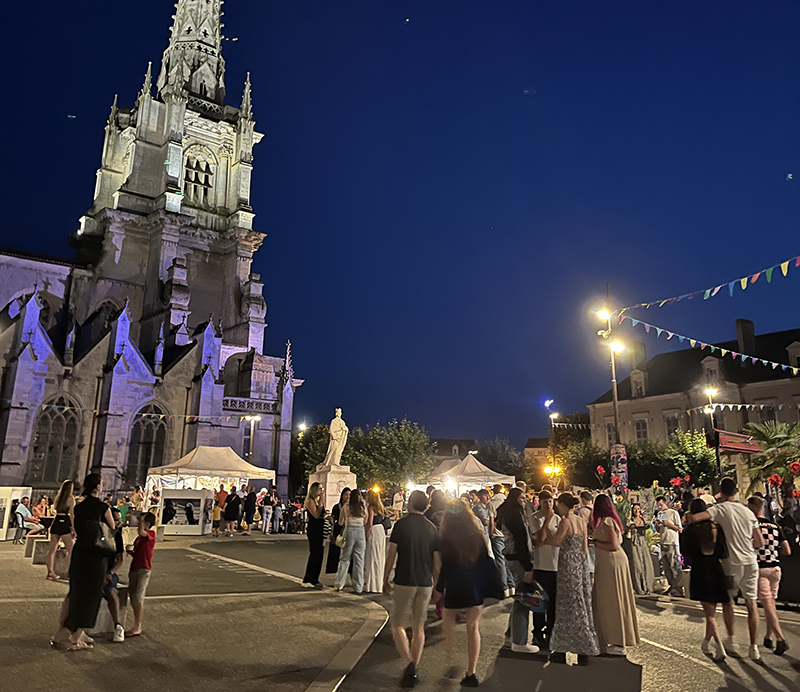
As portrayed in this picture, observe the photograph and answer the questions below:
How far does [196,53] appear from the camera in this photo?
51.2m

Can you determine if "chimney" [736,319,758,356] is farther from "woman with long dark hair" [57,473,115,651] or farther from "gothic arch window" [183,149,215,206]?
"woman with long dark hair" [57,473,115,651]

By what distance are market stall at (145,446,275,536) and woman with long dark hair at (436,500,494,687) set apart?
61.1 feet

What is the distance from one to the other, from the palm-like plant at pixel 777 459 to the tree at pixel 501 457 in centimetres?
5181

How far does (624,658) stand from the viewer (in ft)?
20.3

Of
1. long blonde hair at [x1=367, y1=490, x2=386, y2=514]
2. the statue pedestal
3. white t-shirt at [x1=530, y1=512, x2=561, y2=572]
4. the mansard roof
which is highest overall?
the mansard roof

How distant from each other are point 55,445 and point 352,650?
98.7 ft

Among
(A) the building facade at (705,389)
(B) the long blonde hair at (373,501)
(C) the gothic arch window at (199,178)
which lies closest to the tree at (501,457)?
(A) the building facade at (705,389)

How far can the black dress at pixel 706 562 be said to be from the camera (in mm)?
6289

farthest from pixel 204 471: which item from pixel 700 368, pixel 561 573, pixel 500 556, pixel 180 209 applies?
pixel 700 368

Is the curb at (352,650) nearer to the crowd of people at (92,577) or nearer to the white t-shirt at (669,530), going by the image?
the crowd of people at (92,577)

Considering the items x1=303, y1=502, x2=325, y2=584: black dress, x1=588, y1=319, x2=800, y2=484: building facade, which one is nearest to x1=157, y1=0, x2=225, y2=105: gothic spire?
x1=588, y1=319, x2=800, y2=484: building facade

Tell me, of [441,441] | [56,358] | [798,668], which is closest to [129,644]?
[798,668]

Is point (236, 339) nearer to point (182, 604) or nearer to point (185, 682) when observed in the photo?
point (182, 604)

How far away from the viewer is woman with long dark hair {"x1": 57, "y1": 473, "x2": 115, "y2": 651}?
5781 millimetres
